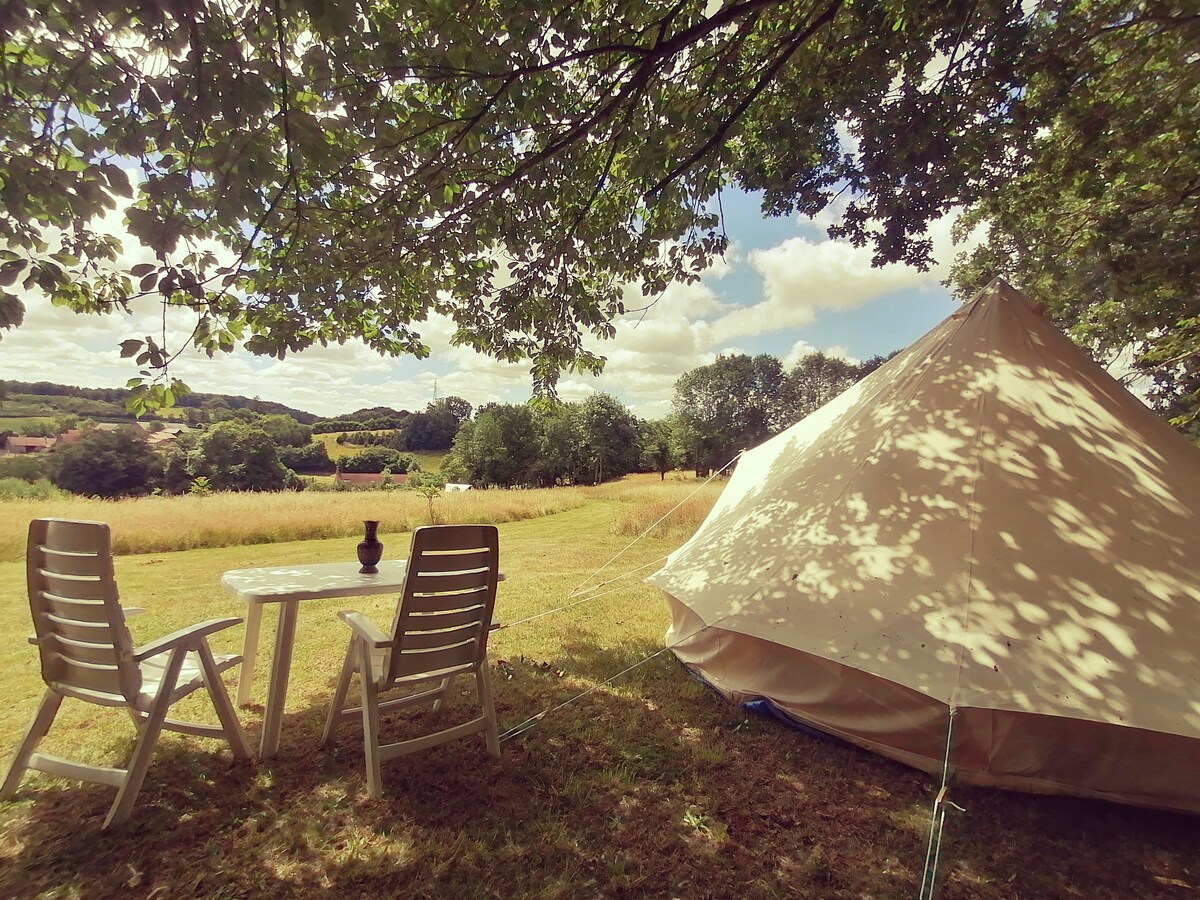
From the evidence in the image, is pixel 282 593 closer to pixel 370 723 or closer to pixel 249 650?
pixel 370 723

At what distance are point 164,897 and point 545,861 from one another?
1.35 m

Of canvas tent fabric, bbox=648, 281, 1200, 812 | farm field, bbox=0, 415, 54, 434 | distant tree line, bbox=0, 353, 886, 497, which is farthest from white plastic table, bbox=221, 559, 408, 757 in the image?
distant tree line, bbox=0, 353, 886, 497

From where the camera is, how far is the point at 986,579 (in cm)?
253

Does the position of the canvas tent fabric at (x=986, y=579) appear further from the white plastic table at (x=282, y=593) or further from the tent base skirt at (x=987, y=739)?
the white plastic table at (x=282, y=593)

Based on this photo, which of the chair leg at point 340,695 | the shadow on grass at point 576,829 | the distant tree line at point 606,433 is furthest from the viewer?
the distant tree line at point 606,433

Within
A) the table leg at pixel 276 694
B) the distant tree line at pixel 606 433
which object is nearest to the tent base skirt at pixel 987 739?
the table leg at pixel 276 694

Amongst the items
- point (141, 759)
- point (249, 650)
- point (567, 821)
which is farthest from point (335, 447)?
point (567, 821)

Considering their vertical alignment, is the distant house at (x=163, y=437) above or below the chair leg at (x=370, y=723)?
above

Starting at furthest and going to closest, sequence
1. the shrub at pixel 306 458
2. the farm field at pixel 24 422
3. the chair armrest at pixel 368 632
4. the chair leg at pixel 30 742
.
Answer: the shrub at pixel 306 458 → the farm field at pixel 24 422 → the chair armrest at pixel 368 632 → the chair leg at pixel 30 742

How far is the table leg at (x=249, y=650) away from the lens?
2982 mm

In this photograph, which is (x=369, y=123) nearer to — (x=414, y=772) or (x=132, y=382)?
(x=132, y=382)

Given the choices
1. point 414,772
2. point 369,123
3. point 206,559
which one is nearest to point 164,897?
point 414,772

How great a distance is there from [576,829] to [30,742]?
2477 mm

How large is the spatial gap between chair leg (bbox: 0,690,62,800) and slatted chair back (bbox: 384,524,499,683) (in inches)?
58.5
